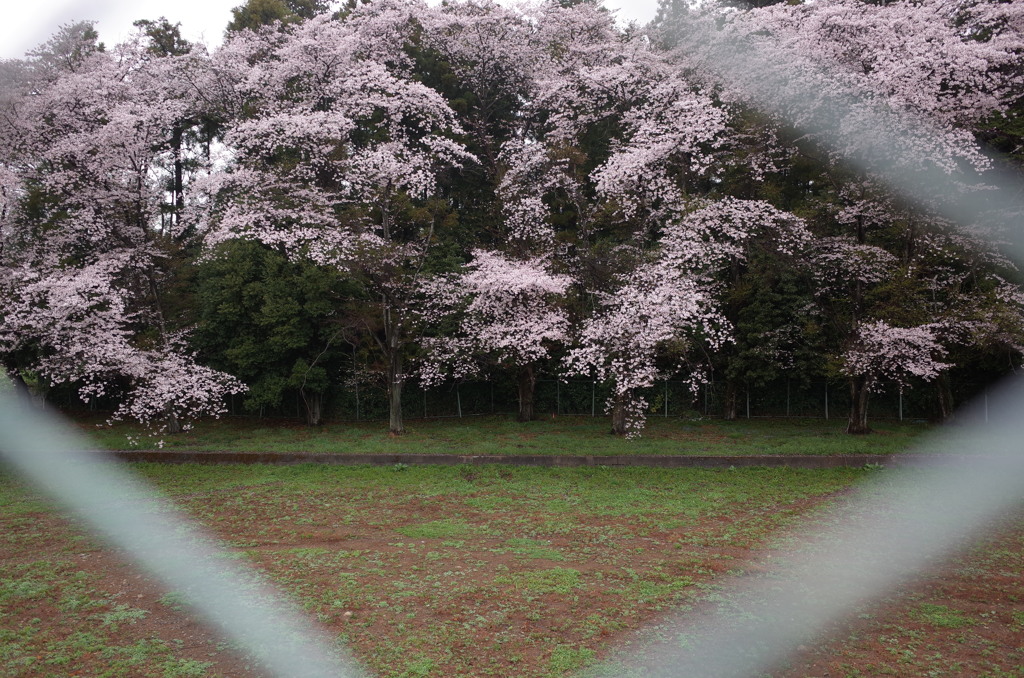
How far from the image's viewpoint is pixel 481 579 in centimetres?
658

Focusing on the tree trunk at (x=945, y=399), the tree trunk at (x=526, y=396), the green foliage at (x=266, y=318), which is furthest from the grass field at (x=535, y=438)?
the green foliage at (x=266, y=318)

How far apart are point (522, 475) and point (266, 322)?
9738mm

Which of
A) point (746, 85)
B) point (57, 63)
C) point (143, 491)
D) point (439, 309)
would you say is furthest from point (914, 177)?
point (57, 63)

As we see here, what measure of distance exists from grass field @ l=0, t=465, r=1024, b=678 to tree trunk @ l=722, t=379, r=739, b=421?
8076mm

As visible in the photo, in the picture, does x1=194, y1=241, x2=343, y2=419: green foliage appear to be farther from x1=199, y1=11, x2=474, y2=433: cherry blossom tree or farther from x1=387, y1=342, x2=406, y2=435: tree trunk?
x1=387, y1=342, x2=406, y2=435: tree trunk

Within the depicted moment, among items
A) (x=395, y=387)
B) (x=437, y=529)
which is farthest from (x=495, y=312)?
(x=437, y=529)

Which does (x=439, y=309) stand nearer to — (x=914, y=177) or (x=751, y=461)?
(x=751, y=461)

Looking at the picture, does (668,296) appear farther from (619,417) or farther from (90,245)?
(90,245)

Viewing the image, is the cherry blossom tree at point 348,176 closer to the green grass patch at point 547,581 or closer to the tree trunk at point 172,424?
the tree trunk at point 172,424

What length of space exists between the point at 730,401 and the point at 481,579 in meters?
14.8

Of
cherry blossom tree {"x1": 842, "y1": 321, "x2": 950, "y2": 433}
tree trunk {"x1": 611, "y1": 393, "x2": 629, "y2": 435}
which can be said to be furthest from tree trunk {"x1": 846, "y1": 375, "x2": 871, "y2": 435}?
tree trunk {"x1": 611, "y1": 393, "x2": 629, "y2": 435}

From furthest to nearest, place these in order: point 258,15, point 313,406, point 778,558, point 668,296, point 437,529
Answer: point 258,15
point 313,406
point 668,296
point 437,529
point 778,558

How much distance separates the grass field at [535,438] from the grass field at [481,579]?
2448mm

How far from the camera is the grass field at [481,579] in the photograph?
4934 millimetres
